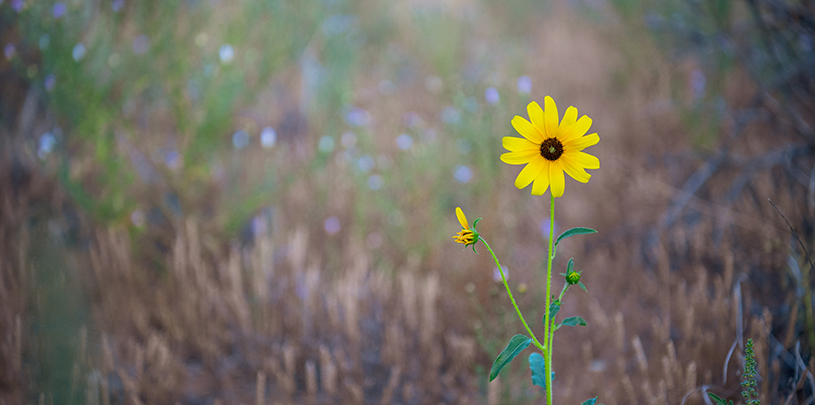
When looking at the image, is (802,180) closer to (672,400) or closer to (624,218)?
(624,218)

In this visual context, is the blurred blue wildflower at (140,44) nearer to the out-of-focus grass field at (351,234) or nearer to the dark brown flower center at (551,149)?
the out-of-focus grass field at (351,234)

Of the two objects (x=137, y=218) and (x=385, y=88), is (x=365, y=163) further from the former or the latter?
(x=385, y=88)

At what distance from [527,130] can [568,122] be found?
0.27ft

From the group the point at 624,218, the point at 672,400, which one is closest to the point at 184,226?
the point at 672,400

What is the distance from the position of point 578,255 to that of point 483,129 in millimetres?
891

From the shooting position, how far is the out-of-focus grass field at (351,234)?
1.67 m

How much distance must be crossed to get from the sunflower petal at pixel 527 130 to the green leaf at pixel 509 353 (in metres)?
0.42

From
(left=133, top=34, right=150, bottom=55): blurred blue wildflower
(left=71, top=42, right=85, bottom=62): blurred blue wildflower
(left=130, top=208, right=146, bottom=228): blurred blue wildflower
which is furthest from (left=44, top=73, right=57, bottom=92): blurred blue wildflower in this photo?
(left=133, top=34, right=150, bottom=55): blurred blue wildflower

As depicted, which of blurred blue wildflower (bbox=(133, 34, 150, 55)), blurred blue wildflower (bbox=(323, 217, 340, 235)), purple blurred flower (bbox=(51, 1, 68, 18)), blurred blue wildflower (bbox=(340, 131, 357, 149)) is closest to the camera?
purple blurred flower (bbox=(51, 1, 68, 18))

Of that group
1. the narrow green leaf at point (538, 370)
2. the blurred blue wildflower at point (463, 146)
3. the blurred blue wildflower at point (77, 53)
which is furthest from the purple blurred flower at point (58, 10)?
the narrow green leaf at point (538, 370)

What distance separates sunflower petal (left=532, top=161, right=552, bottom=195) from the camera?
0.93 m

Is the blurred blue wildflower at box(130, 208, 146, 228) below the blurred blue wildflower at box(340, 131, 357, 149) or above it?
below

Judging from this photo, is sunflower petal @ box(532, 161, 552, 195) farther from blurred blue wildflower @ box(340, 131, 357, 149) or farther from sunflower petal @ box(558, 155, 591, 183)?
blurred blue wildflower @ box(340, 131, 357, 149)

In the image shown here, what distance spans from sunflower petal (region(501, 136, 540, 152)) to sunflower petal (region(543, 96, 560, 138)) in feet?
0.12
